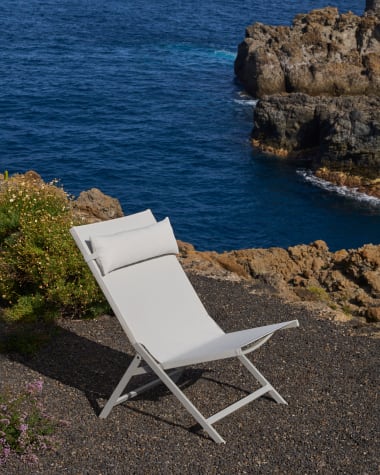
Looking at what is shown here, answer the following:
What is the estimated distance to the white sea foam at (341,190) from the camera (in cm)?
3017

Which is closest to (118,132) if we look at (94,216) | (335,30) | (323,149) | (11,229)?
(323,149)

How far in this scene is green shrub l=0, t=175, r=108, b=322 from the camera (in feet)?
29.9

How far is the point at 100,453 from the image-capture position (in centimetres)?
641

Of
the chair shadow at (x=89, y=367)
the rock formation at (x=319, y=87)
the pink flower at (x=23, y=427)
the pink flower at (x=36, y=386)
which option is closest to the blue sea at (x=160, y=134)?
the rock formation at (x=319, y=87)

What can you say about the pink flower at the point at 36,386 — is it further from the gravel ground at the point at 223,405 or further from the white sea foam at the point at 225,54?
the white sea foam at the point at 225,54

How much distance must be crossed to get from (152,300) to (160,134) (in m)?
31.2

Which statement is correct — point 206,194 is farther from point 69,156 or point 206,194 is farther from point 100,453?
point 100,453

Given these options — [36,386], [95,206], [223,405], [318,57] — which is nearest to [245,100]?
[318,57]

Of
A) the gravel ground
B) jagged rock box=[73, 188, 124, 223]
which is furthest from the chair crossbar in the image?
jagged rock box=[73, 188, 124, 223]

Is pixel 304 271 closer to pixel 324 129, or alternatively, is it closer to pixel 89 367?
pixel 89 367

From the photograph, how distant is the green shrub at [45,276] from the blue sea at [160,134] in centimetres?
1618

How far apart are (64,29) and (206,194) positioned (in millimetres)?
34892

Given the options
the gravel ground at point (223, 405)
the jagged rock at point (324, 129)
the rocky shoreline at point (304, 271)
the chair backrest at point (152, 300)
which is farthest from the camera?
the jagged rock at point (324, 129)

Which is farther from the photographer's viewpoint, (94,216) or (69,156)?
(69,156)
